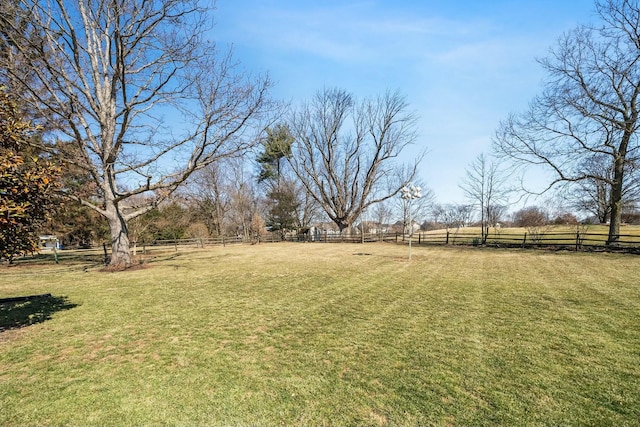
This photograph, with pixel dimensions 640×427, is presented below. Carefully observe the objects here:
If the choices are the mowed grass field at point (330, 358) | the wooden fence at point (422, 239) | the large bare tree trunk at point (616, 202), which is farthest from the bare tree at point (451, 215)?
the mowed grass field at point (330, 358)

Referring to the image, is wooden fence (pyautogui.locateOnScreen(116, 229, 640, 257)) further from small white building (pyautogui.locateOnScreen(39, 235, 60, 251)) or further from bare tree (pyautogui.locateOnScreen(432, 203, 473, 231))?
bare tree (pyautogui.locateOnScreen(432, 203, 473, 231))

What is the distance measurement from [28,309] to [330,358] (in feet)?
22.4

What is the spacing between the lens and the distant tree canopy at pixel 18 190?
3.68 m

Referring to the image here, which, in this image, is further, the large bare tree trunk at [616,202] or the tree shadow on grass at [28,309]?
the large bare tree trunk at [616,202]

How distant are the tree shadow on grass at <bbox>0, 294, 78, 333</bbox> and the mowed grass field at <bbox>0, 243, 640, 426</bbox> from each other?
4.6 inches

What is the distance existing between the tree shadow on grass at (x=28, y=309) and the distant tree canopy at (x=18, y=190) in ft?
6.43

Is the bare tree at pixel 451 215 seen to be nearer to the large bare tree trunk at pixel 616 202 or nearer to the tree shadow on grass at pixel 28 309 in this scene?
the large bare tree trunk at pixel 616 202

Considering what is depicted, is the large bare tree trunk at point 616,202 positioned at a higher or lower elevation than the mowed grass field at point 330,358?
higher

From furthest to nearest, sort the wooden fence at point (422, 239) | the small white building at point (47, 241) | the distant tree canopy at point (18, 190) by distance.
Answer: the wooden fence at point (422, 239)
the small white building at point (47, 241)
the distant tree canopy at point (18, 190)

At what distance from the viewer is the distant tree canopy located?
3.68 meters

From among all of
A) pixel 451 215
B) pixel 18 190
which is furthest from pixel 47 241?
pixel 451 215

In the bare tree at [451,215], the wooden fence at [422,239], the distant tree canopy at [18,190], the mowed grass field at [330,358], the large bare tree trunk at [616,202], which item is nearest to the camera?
the mowed grass field at [330,358]

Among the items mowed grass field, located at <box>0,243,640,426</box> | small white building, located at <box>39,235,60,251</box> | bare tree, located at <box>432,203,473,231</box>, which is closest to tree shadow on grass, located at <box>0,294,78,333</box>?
mowed grass field, located at <box>0,243,640,426</box>

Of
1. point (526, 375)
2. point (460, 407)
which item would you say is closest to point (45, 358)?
point (460, 407)
